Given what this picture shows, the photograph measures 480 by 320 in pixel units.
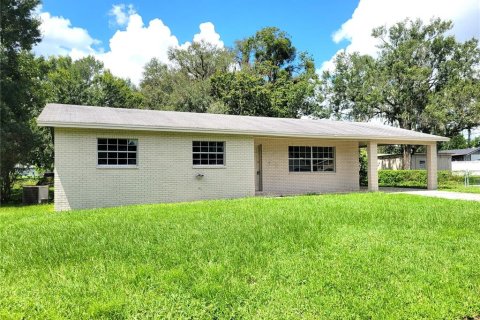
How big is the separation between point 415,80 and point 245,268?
108 ft

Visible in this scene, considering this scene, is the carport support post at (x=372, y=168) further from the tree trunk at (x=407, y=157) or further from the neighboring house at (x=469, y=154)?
the neighboring house at (x=469, y=154)

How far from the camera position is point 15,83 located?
16344 mm

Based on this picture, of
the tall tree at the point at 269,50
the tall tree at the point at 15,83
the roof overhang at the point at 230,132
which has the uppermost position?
the tall tree at the point at 269,50

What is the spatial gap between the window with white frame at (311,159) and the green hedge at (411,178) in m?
7.76

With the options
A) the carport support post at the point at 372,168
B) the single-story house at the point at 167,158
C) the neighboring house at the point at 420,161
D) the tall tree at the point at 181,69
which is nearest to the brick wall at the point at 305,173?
the single-story house at the point at 167,158

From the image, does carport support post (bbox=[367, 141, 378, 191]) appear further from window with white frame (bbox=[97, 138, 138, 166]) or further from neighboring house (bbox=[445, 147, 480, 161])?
neighboring house (bbox=[445, 147, 480, 161])

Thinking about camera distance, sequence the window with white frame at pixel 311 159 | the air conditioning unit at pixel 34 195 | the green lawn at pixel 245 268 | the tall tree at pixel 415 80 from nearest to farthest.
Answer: the green lawn at pixel 245 268
the air conditioning unit at pixel 34 195
the window with white frame at pixel 311 159
the tall tree at pixel 415 80

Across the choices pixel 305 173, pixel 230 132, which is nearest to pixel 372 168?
pixel 305 173

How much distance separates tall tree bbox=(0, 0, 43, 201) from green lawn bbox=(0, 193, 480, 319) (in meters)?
10.1

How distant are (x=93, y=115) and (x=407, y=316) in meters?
11.9

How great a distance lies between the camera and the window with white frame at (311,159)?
1625cm

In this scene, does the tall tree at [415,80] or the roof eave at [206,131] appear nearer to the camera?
the roof eave at [206,131]

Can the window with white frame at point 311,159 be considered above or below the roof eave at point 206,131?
below

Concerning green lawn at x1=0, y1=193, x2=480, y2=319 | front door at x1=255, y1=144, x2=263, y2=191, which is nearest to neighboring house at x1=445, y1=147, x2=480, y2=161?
front door at x1=255, y1=144, x2=263, y2=191
